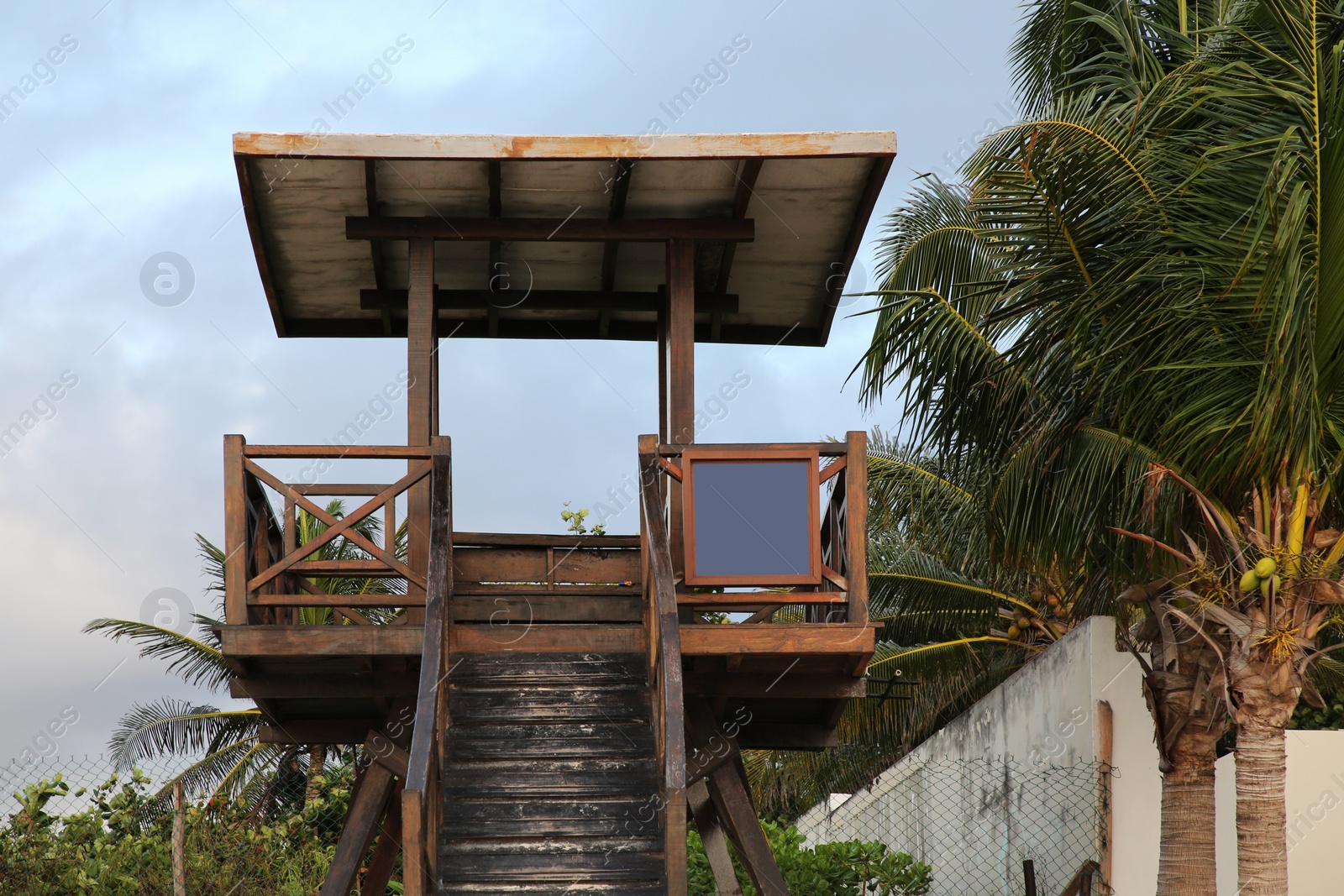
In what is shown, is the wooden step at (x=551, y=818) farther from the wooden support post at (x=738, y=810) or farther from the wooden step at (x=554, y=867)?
the wooden support post at (x=738, y=810)

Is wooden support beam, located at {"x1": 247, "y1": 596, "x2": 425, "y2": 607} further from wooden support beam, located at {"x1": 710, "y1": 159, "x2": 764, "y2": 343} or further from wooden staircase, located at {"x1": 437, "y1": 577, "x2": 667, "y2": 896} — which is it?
wooden support beam, located at {"x1": 710, "y1": 159, "x2": 764, "y2": 343}

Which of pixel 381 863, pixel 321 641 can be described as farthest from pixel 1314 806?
pixel 321 641

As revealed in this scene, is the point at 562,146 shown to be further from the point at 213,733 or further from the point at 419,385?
the point at 213,733

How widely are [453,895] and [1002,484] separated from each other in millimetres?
5487

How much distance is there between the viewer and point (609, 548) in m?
9.45

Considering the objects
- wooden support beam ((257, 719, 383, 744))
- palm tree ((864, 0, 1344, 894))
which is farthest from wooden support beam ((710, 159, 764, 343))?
wooden support beam ((257, 719, 383, 744))

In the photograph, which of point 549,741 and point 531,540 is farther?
point 531,540

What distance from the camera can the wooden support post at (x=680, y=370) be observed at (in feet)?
28.3

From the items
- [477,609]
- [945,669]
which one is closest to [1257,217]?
[477,609]

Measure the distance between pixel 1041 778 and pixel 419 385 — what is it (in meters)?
5.89

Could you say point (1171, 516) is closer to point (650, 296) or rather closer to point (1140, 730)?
point (1140, 730)

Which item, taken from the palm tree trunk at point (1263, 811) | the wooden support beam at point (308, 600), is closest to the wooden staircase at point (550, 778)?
the wooden support beam at point (308, 600)

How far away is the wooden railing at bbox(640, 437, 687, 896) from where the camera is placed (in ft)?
20.7

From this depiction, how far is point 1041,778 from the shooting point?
428 inches
